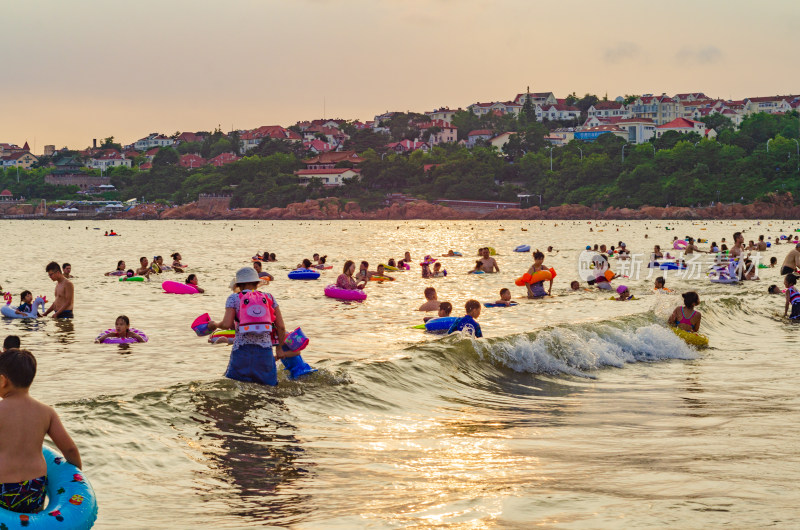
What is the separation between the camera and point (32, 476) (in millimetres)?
5270

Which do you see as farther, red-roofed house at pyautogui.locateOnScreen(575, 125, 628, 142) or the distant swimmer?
red-roofed house at pyautogui.locateOnScreen(575, 125, 628, 142)

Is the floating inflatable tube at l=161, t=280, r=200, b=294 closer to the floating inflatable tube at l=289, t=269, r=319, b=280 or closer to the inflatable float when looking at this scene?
the floating inflatable tube at l=289, t=269, r=319, b=280

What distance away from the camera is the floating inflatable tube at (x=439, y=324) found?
1717 cm

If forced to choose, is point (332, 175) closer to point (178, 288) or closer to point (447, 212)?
point (447, 212)

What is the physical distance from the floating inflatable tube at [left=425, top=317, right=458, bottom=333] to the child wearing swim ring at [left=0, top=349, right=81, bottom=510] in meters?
12.1

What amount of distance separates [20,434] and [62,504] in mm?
522

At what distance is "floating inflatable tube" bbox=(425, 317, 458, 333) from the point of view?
1717 cm

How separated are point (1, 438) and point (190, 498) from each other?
6.57 ft

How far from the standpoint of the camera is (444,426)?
9.73 metres

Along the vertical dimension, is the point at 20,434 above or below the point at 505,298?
above

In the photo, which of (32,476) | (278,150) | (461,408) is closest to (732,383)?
(461,408)

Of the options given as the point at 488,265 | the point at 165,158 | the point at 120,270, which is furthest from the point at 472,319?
the point at 165,158

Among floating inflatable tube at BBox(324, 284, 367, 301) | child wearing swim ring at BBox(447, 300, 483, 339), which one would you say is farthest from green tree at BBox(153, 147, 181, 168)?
child wearing swim ring at BBox(447, 300, 483, 339)

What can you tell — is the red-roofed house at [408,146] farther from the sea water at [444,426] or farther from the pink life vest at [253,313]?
the pink life vest at [253,313]
